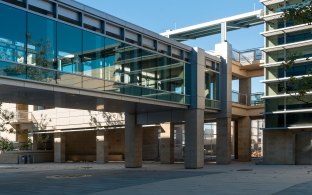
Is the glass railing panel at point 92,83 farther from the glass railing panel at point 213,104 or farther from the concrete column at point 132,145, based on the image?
the glass railing panel at point 213,104

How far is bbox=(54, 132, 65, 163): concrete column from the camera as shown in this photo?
48.0 metres

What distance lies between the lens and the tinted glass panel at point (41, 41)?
1936cm

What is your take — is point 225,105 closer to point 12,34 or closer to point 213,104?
point 213,104

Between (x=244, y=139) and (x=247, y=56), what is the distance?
7.05 m

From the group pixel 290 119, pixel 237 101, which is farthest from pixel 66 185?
pixel 237 101

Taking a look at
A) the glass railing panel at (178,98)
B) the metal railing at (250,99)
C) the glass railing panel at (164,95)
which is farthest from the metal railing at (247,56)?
the glass railing panel at (164,95)

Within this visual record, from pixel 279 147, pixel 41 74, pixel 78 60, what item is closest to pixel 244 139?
pixel 279 147

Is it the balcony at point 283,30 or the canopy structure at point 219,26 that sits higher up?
the canopy structure at point 219,26

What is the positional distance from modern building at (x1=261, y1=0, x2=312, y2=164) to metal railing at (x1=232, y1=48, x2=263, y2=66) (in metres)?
5.50

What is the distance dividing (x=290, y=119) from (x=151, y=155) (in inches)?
746

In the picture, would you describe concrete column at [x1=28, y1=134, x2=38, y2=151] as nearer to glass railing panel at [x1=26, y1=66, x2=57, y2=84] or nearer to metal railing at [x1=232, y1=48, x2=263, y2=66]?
metal railing at [x1=232, y1=48, x2=263, y2=66]

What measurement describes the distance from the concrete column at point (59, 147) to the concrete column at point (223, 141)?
19.1 meters

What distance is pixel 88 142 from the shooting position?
173 ft

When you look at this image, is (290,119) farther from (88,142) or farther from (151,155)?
(88,142)
